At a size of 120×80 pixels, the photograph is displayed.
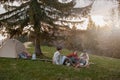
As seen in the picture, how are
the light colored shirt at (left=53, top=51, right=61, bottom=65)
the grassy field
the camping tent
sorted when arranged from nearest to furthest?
the grassy field, the light colored shirt at (left=53, top=51, right=61, bottom=65), the camping tent

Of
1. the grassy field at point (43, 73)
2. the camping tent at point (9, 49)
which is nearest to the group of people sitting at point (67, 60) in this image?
the grassy field at point (43, 73)

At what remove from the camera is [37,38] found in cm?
2623

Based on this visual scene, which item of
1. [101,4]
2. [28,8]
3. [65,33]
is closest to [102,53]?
[65,33]

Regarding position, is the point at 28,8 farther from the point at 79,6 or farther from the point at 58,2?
the point at 79,6

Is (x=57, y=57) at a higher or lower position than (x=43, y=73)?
higher

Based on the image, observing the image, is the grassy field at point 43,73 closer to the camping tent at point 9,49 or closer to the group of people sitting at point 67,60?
the group of people sitting at point 67,60

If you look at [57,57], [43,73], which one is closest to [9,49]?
[57,57]

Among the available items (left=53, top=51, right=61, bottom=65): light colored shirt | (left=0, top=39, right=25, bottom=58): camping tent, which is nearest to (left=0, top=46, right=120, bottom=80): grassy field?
(left=53, top=51, right=61, bottom=65): light colored shirt

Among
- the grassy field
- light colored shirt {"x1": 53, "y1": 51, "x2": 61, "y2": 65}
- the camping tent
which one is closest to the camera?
the grassy field

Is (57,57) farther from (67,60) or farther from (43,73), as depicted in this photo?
(43,73)

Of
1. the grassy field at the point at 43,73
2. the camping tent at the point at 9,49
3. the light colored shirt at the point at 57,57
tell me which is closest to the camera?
the grassy field at the point at 43,73

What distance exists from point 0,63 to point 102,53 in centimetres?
3399

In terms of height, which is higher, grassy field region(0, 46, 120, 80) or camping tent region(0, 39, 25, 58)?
camping tent region(0, 39, 25, 58)

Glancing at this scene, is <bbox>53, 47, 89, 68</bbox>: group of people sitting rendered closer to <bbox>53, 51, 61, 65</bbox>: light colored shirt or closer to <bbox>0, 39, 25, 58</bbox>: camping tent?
<bbox>53, 51, 61, 65</bbox>: light colored shirt
